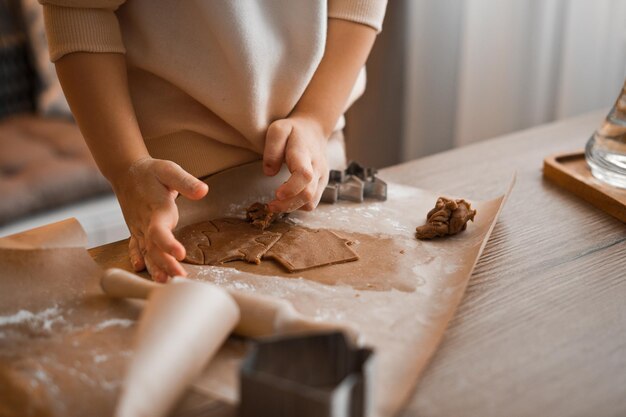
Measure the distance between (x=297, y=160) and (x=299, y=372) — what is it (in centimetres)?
45

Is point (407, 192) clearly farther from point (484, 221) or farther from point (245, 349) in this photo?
point (245, 349)

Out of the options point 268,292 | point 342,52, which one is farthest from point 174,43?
point 268,292

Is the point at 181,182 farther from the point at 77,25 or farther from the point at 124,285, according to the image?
the point at 77,25

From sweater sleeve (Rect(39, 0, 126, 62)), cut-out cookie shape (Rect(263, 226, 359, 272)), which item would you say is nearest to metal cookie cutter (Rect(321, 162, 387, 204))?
cut-out cookie shape (Rect(263, 226, 359, 272))

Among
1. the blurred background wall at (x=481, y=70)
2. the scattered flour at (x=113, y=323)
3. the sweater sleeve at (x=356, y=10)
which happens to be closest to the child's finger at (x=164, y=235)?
the scattered flour at (x=113, y=323)

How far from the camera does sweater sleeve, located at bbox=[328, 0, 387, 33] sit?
3.40 ft

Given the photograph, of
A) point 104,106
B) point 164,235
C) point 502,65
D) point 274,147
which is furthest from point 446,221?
point 502,65

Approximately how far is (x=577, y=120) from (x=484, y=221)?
0.68 meters

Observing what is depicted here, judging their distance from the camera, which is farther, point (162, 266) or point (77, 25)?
point (77, 25)

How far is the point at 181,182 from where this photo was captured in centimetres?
78

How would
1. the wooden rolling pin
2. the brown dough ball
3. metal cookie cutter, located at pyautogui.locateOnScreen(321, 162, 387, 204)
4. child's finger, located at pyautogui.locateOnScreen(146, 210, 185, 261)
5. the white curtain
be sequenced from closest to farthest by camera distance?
1. the wooden rolling pin
2. child's finger, located at pyautogui.locateOnScreen(146, 210, 185, 261)
3. the brown dough ball
4. metal cookie cutter, located at pyautogui.locateOnScreen(321, 162, 387, 204)
5. the white curtain

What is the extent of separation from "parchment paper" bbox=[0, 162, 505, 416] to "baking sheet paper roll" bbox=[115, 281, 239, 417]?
0.11ft

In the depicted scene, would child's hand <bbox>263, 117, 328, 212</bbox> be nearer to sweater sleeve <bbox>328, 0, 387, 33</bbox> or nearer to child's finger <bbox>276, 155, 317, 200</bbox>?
child's finger <bbox>276, 155, 317, 200</bbox>

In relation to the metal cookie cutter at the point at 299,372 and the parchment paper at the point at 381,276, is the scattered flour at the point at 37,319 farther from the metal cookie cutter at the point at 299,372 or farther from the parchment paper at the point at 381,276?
the metal cookie cutter at the point at 299,372
